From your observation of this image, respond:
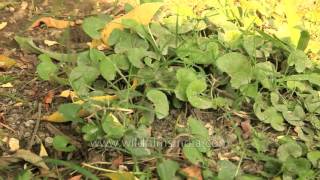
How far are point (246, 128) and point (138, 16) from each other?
563 millimetres

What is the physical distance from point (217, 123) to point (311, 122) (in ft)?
1.00

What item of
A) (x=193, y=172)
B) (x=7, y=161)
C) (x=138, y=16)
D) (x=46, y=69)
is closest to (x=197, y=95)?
(x=193, y=172)

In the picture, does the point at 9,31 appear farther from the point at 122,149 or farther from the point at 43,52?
the point at 122,149

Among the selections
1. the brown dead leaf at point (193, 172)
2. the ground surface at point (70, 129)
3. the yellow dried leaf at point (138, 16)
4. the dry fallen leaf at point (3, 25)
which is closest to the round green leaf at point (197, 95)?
the ground surface at point (70, 129)

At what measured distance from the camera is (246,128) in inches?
67.0

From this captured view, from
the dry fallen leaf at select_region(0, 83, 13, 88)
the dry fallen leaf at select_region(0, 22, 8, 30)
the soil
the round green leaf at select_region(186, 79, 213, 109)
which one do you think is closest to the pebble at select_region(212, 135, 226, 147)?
the soil

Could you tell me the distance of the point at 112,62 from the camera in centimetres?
174

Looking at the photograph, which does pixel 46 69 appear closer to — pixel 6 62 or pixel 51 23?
pixel 6 62

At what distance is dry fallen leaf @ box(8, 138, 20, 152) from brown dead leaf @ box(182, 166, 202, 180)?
1.65 feet

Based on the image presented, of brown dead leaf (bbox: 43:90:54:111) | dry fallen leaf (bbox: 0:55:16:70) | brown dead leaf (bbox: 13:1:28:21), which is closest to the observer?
brown dead leaf (bbox: 43:90:54:111)

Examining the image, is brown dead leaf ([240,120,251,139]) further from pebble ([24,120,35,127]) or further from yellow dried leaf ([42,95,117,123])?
pebble ([24,120,35,127])

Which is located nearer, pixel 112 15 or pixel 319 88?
pixel 319 88

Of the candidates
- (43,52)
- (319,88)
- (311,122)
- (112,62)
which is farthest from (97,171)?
(319,88)

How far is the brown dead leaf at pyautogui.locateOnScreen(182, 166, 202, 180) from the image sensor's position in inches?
60.1
